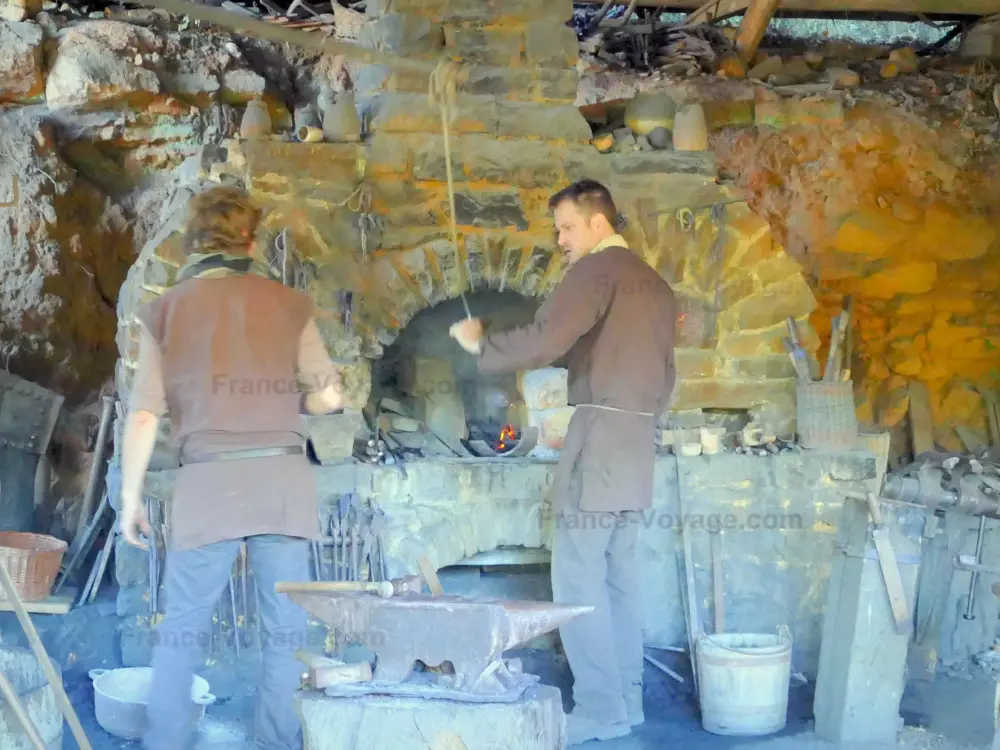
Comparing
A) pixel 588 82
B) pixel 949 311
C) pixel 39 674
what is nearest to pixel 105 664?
pixel 39 674

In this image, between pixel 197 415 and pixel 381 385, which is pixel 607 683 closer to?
pixel 197 415

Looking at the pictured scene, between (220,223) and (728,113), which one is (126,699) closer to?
(220,223)

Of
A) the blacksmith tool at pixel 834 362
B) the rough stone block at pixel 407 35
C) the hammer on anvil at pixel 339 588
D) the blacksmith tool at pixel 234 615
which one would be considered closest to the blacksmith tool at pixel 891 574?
the blacksmith tool at pixel 834 362

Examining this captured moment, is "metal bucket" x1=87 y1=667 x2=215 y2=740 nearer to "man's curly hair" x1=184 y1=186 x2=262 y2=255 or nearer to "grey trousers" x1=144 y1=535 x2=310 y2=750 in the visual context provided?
"grey trousers" x1=144 y1=535 x2=310 y2=750

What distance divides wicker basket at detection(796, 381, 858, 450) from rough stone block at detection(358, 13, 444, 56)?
2033 mm

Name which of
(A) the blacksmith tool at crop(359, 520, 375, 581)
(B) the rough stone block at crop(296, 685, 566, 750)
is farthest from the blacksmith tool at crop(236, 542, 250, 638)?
(B) the rough stone block at crop(296, 685, 566, 750)

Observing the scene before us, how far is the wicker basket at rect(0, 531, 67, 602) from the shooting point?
156 inches

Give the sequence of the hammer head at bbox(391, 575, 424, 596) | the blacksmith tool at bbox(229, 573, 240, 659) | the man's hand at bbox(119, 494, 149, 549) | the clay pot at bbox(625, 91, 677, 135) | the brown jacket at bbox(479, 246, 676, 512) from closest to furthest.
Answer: the hammer head at bbox(391, 575, 424, 596) < the man's hand at bbox(119, 494, 149, 549) < the brown jacket at bbox(479, 246, 676, 512) < the blacksmith tool at bbox(229, 573, 240, 659) < the clay pot at bbox(625, 91, 677, 135)

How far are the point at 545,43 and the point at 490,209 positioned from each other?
2.45 feet

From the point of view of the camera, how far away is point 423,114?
13.7 ft

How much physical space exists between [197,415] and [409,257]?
1.73m

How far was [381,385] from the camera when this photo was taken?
4.67 metres

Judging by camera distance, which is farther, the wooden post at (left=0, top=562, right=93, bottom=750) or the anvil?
the wooden post at (left=0, top=562, right=93, bottom=750)

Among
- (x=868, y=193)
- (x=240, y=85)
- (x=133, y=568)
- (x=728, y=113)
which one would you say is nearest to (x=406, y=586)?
(x=133, y=568)
